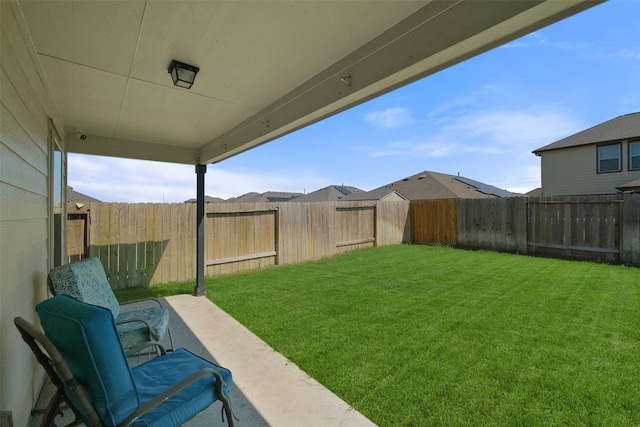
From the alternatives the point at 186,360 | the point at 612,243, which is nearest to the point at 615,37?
the point at 612,243

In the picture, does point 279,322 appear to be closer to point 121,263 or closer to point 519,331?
point 519,331

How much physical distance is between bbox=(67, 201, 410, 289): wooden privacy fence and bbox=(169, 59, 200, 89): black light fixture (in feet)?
13.5

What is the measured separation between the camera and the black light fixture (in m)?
2.42

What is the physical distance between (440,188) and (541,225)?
9.11 meters

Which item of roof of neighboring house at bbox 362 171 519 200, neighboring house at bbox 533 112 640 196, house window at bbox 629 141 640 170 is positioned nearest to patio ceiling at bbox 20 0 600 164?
neighboring house at bbox 533 112 640 196

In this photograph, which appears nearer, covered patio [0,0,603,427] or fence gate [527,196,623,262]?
covered patio [0,0,603,427]

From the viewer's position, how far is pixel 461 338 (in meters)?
3.21

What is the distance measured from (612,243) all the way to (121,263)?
37.2 ft

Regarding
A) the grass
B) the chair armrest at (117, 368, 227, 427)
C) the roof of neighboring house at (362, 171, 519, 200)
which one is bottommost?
the grass

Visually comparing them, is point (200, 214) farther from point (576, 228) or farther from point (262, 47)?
point (576, 228)

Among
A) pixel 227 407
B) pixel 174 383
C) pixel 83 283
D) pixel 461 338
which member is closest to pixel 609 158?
pixel 461 338

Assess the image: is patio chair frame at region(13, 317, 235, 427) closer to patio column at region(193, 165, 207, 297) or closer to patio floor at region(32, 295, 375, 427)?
patio floor at region(32, 295, 375, 427)

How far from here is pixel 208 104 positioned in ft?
11.0

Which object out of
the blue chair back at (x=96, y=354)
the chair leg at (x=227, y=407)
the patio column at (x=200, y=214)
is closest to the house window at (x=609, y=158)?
the patio column at (x=200, y=214)
